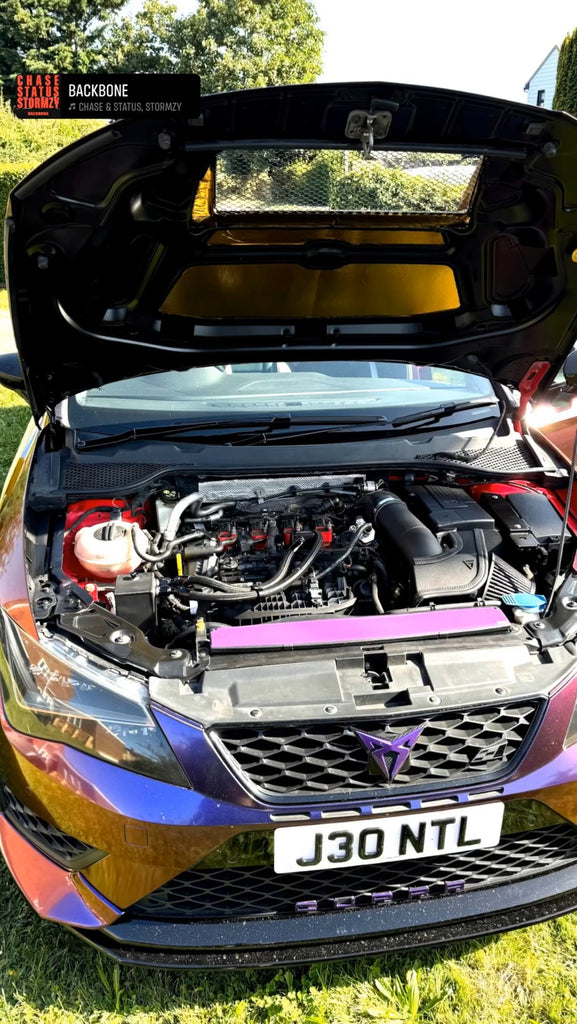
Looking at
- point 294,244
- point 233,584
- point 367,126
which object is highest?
point 367,126

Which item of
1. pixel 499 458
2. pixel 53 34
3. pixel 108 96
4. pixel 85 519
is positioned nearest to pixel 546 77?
pixel 53 34

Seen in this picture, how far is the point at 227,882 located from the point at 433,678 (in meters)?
0.63

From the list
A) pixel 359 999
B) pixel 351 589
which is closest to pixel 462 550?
pixel 351 589

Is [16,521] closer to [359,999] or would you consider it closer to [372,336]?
[372,336]

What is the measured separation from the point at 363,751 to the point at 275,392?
1463 millimetres

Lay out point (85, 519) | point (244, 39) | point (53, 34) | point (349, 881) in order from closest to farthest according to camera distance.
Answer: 1. point (349, 881)
2. point (85, 519)
3. point (244, 39)
4. point (53, 34)

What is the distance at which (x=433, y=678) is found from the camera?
154 centimetres

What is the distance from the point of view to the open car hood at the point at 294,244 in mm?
1694

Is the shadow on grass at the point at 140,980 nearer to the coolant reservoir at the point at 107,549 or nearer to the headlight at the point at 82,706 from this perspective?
the headlight at the point at 82,706

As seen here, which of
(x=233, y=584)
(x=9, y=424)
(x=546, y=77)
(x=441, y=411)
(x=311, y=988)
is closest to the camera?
(x=311, y=988)

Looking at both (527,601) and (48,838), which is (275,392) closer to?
(527,601)

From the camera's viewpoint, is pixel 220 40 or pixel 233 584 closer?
pixel 233 584

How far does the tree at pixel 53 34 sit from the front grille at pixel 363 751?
3255 centimetres

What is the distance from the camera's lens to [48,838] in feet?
4.87
